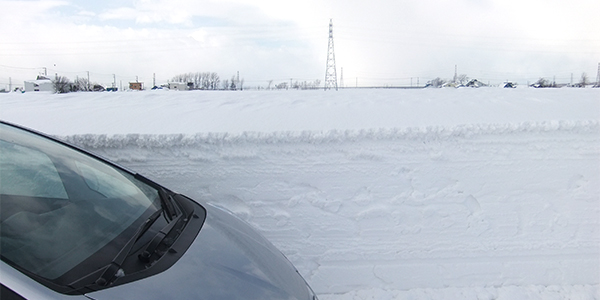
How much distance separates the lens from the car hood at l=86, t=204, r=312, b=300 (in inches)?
59.3

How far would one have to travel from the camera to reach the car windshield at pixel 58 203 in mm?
1544

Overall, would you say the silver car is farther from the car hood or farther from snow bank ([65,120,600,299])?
snow bank ([65,120,600,299])

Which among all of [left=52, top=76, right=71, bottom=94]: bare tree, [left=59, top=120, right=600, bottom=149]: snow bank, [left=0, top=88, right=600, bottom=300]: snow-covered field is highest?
[left=52, top=76, right=71, bottom=94]: bare tree

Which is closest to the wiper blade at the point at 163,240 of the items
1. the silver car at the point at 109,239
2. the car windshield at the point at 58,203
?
the silver car at the point at 109,239

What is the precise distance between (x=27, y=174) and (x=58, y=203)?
27 centimetres

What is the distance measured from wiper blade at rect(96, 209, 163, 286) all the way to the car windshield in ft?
0.19

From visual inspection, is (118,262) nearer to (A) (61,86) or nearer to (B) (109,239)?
(B) (109,239)

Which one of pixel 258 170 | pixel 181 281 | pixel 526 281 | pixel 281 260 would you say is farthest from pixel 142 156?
pixel 526 281

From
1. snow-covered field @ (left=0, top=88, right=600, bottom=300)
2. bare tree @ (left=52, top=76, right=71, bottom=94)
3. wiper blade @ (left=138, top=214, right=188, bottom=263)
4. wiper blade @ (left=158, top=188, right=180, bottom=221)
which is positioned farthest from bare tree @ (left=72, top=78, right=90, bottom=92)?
wiper blade @ (left=138, top=214, right=188, bottom=263)

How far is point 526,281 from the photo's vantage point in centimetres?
357

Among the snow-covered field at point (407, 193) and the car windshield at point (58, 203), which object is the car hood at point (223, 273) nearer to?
the car windshield at point (58, 203)

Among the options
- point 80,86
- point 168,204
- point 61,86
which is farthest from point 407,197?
point 80,86

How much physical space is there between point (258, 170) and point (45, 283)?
2309mm

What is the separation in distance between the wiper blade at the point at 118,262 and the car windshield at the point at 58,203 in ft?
0.19
